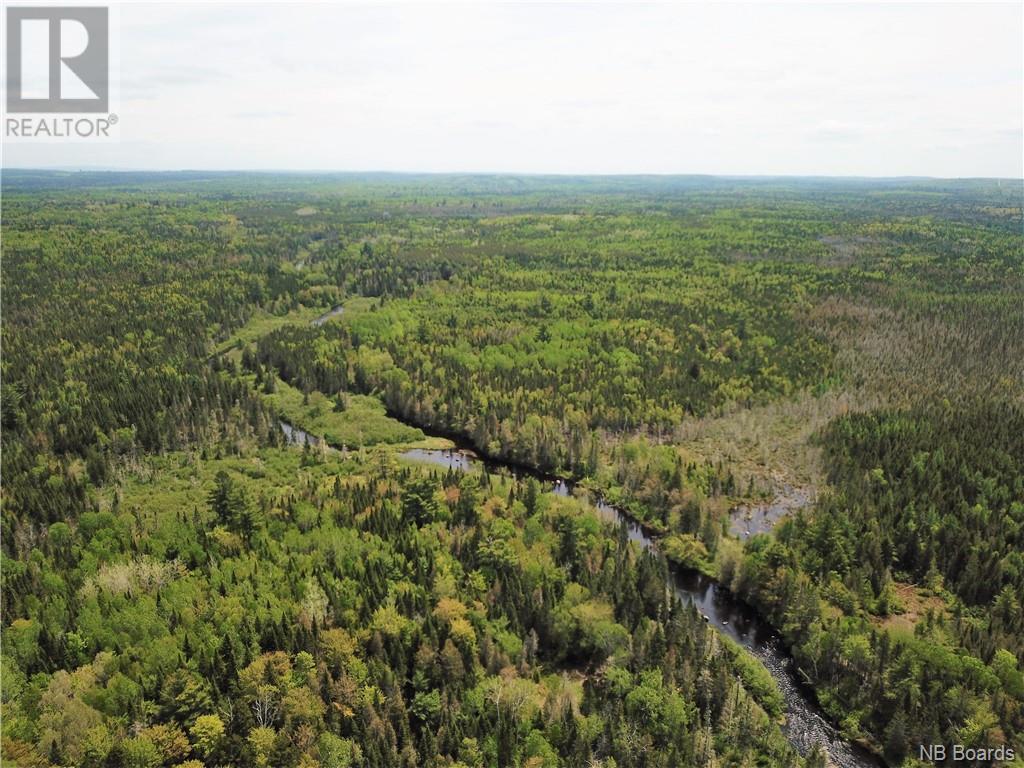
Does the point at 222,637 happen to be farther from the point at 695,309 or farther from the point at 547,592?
the point at 695,309

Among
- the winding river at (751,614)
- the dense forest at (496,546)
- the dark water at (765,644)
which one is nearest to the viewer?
the dense forest at (496,546)

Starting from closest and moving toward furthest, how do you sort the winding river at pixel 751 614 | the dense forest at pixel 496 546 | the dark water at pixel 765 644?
the dense forest at pixel 496 546 < the dark water at pixel 765 644 < the winding river at pixel 751 614

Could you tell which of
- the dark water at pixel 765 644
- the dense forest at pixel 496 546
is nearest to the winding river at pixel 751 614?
the dark water at pixel 765 644

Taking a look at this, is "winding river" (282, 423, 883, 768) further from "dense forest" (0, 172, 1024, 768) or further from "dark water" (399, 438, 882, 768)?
"dense forest" (0, 172, 1024, 768)

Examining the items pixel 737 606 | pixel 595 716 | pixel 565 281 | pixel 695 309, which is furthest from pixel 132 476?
pixel 565 281

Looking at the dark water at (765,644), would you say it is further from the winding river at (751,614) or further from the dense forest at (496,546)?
the dense forest at (496,546)

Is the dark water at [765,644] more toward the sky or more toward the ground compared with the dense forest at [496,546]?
more toward the ground

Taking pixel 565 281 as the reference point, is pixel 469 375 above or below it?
below
